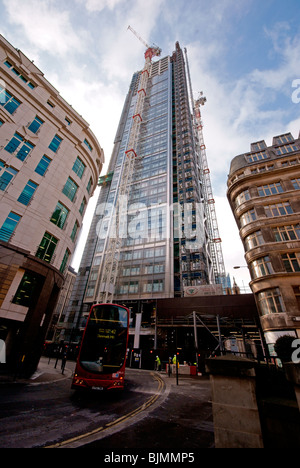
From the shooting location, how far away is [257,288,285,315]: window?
18234mm

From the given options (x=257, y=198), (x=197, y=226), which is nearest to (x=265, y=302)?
(x=257, y=198)

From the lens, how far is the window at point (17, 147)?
1756cm

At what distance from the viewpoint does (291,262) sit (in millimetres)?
19469

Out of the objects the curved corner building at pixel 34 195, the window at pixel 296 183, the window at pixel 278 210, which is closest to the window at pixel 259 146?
the window at pixel 296 183

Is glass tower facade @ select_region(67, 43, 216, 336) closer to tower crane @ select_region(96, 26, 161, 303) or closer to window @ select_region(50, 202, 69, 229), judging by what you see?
tower crane @ select_region(96, 26, 161, 303)

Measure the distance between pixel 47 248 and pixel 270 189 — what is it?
25.9 metres

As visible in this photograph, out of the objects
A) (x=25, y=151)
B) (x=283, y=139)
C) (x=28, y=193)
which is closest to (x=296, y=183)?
(x=283, y=139)

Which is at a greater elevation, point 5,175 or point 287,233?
point 5,175

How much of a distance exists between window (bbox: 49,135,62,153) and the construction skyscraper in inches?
1005

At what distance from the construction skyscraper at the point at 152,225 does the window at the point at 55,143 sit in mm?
25524

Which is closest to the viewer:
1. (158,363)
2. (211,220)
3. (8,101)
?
(8,101)

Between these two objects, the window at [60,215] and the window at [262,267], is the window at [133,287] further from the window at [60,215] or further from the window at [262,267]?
the window at [262,267]

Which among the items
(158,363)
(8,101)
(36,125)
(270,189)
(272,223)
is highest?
(8,101)

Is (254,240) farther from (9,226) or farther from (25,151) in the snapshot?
(25,151)
